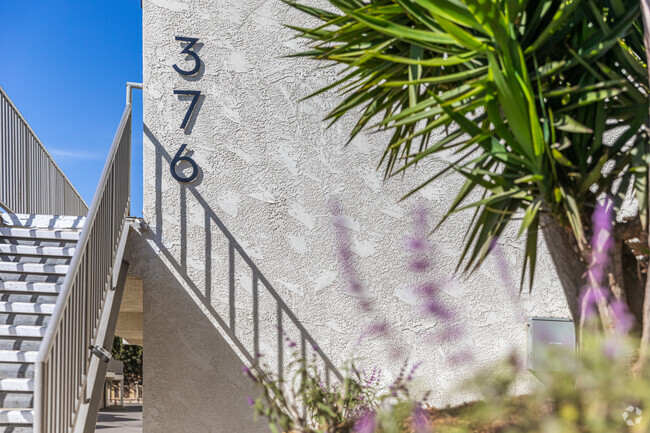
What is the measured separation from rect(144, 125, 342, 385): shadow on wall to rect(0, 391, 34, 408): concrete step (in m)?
1.57

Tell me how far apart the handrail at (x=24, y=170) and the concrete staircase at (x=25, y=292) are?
0.59 meters

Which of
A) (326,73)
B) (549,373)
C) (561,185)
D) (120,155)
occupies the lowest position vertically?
(549,373)

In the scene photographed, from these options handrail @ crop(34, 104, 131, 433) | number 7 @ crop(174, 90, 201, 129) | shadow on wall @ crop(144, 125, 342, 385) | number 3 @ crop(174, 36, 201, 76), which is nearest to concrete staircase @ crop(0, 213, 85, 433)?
handrail @ crop(34, 104, 131, 433)

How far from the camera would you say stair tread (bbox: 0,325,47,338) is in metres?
3.80

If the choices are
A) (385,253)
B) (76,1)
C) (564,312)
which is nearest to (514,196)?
(385,253)

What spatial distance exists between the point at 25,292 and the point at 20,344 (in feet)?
1.55

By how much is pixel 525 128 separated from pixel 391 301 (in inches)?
122

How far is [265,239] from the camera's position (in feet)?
16.3

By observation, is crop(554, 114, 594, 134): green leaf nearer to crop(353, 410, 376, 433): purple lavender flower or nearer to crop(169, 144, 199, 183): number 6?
crop(353, 410, 376, 433): purple lavender flower

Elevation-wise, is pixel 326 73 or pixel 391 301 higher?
pixel 326 73

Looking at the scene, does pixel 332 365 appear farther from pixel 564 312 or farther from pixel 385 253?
pixel 564 312

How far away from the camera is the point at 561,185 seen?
2252 mm

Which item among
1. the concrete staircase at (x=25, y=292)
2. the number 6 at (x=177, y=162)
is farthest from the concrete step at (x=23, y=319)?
the number 6 at (x=177, y=162)

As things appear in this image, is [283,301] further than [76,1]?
No
